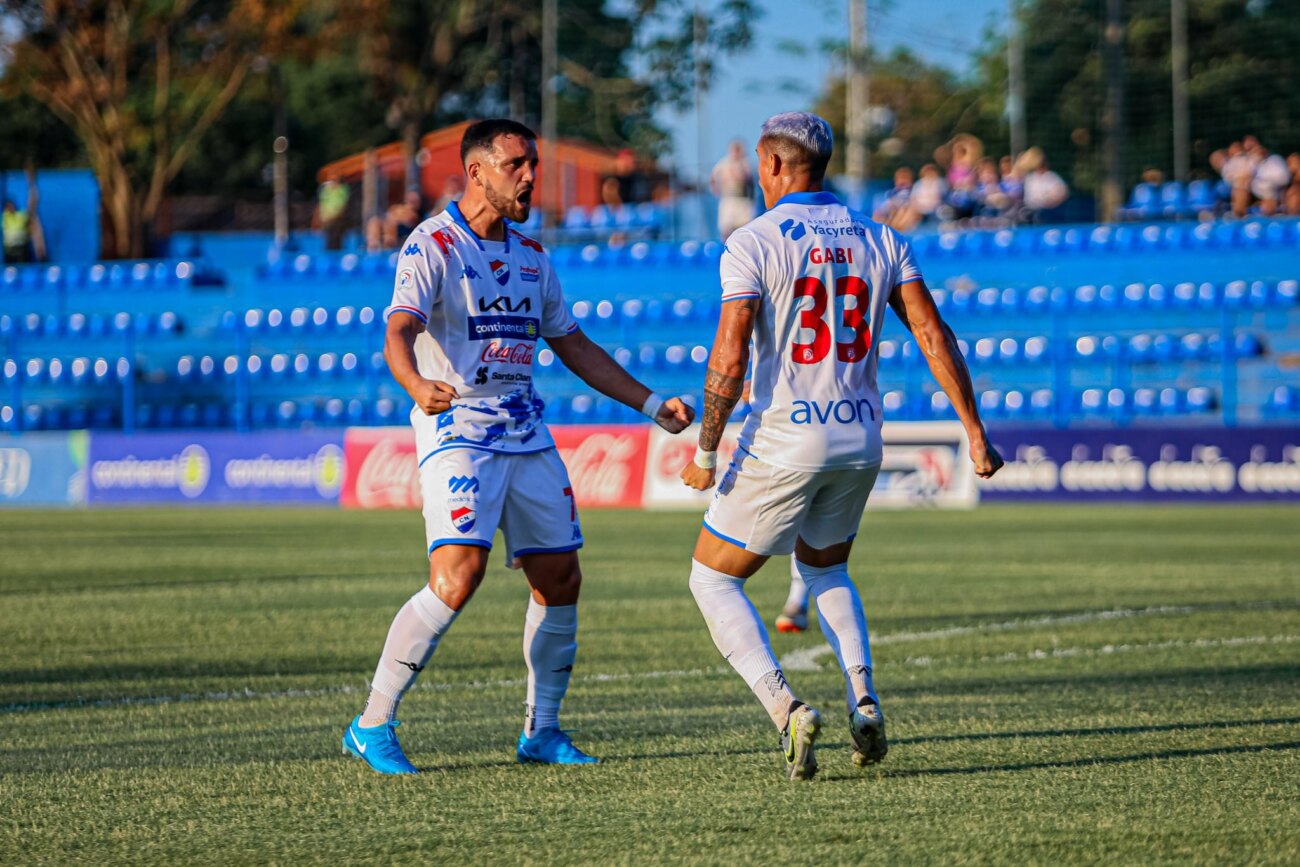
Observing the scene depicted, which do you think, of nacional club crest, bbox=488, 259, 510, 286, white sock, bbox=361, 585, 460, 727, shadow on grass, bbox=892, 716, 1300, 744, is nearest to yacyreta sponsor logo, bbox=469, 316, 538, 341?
nacional club crest, bbox=488, 259, 510, 286

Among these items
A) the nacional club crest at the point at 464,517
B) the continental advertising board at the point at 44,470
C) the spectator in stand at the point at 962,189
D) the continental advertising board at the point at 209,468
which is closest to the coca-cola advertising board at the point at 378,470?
the continental advertising board at the point at 209,468

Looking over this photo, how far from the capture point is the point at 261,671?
355 inches

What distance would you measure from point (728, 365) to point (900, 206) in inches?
959

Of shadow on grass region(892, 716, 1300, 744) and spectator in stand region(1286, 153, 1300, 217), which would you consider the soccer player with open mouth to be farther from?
spectator in stand region(1286, 153, 1300, 217)

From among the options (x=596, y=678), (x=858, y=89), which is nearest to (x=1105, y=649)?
(x=596, y=678)

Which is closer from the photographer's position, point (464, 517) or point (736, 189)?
point (464, 517)

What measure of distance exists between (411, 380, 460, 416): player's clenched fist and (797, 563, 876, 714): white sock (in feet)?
4.37

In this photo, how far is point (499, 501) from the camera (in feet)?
20.0

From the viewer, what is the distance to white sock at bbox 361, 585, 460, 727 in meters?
6.06

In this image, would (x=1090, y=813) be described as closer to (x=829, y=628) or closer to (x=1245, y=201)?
(x=829, y=628)

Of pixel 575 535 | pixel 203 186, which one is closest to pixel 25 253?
pixel 203 186

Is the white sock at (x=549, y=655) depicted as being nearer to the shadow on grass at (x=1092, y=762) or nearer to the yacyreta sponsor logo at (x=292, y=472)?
the shadow on grass at (x=1092, y=762)

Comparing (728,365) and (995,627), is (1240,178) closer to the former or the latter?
(995,627)

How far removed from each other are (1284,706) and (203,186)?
A: 56.4 meters
